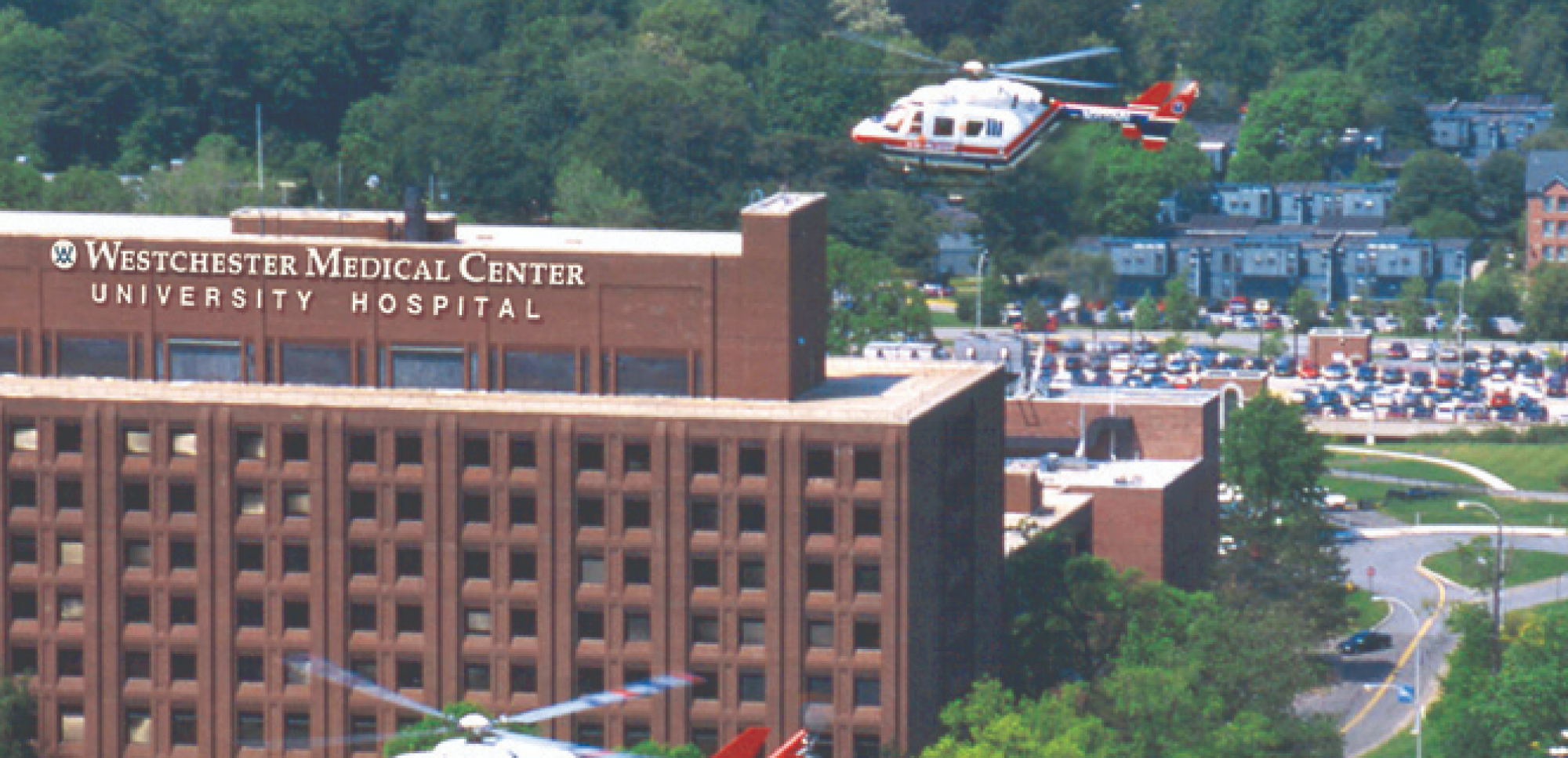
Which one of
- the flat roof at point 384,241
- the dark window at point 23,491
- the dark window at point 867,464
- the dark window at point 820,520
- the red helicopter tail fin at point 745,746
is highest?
the flat roof at point 384,241

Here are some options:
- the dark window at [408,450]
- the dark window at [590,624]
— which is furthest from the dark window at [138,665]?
the dark window at [590,624]

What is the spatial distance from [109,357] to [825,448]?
92.9 ft

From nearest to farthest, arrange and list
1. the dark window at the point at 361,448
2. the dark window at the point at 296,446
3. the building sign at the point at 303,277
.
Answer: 1. the dark window at the point at 361,448
2. the dark window at the point at 296,446
3. the building sign at the point at 303,277

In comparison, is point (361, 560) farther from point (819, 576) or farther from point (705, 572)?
point (819, 576)

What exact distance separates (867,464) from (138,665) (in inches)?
1144

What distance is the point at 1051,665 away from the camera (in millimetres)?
189625

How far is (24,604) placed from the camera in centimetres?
17125

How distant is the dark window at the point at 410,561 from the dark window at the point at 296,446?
198 inches

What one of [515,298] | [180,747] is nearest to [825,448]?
[515,298]

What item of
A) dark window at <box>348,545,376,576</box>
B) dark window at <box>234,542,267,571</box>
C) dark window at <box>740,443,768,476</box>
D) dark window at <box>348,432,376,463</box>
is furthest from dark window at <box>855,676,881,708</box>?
dark window at <box>234,542,267,571</box>

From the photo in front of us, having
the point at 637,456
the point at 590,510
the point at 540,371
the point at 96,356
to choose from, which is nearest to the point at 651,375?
the point at 637,456

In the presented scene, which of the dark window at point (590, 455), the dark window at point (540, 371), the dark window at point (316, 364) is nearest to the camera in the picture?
the dark window at point (590, 455)

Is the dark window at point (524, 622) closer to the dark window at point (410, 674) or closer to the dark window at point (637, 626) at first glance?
the dark window at point (637, 626)

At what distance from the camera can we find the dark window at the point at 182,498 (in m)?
170
